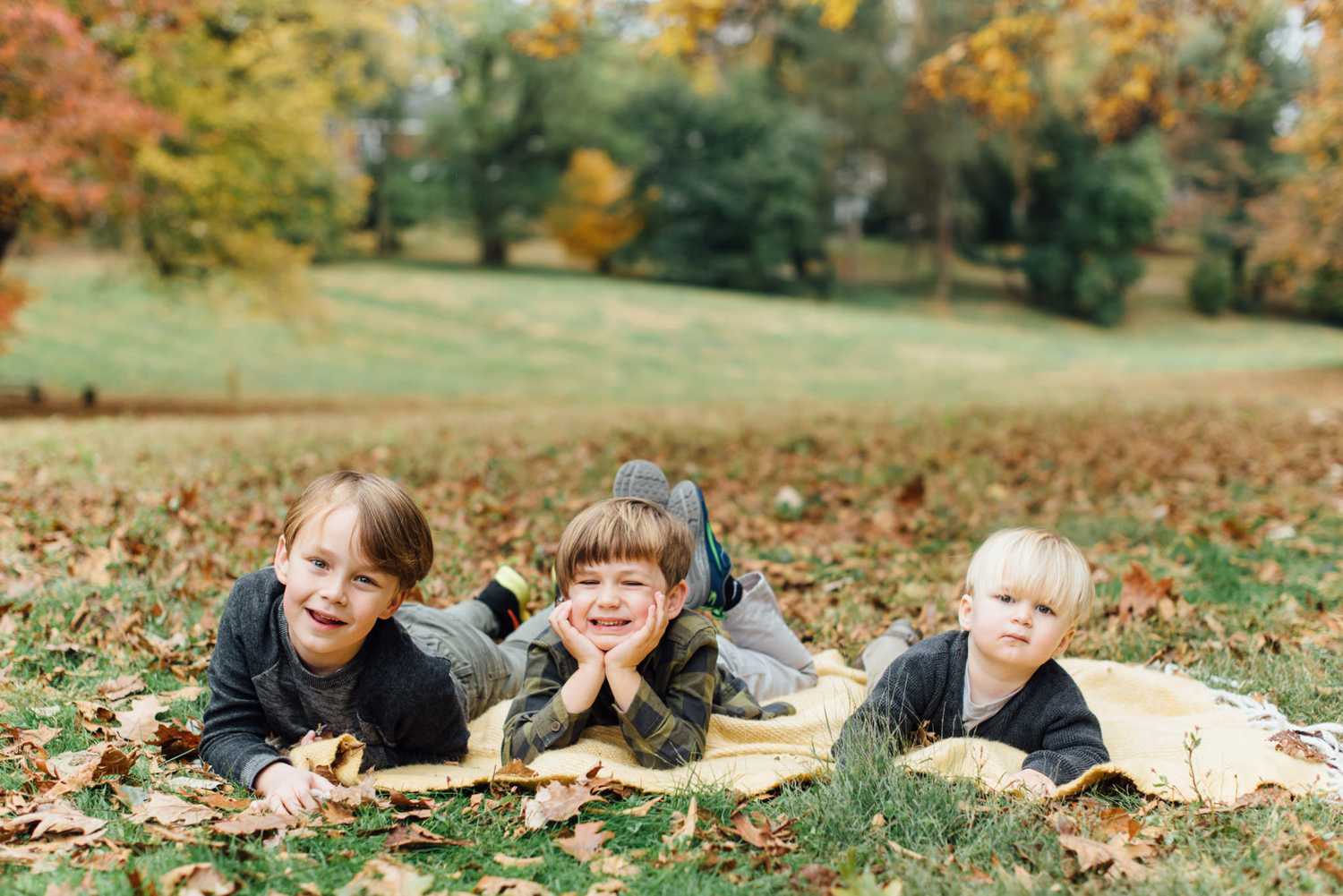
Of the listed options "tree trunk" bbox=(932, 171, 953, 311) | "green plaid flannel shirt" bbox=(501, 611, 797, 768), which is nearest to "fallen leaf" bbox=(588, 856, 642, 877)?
"green plaid flannel shirt" bbox=(501, 611, 797, 768)

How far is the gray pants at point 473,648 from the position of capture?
12.5ft

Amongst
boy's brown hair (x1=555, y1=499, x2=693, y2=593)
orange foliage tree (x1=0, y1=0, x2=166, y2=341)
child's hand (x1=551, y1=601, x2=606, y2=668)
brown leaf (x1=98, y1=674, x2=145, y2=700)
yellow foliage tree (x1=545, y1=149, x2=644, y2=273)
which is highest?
yellow foliage tree (x1=545, y1=149, x2=644, y2=273)

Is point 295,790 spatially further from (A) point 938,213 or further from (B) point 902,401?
(A) point 938,213

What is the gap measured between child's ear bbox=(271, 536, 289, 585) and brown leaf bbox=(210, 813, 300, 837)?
65cm

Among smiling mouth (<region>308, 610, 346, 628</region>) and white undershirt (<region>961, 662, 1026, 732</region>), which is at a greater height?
smiling mouth (<region>308, 610, 346, 628</region>)

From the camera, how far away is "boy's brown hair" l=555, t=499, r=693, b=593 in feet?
10.5

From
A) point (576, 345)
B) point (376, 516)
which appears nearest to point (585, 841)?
point (376, 516)

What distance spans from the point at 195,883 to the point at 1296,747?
10.3 ft

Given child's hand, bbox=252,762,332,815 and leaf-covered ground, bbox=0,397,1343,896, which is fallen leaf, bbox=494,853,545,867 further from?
child's hand, bbox=252,762,332,815

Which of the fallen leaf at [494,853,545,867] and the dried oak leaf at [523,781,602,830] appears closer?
the fallen leaf at [494,853,545,867]

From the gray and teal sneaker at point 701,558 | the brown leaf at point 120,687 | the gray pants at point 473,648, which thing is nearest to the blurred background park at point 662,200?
the gray and teal sneaker at point 701,558

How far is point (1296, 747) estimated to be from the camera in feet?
10.8

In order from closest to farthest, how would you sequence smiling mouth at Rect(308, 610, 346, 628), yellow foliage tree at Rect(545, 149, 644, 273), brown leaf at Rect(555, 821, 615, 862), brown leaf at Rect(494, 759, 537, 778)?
brown leaf at Rect(555, 821, 615, 862)
smiling mouth at Rect(308, 610, 346, 628)
brown leaf at Rect(494, 759, 537, 778)
yellow foliage tree at Rect(545, 149, 644, 273)

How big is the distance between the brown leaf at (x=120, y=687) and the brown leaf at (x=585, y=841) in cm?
197
